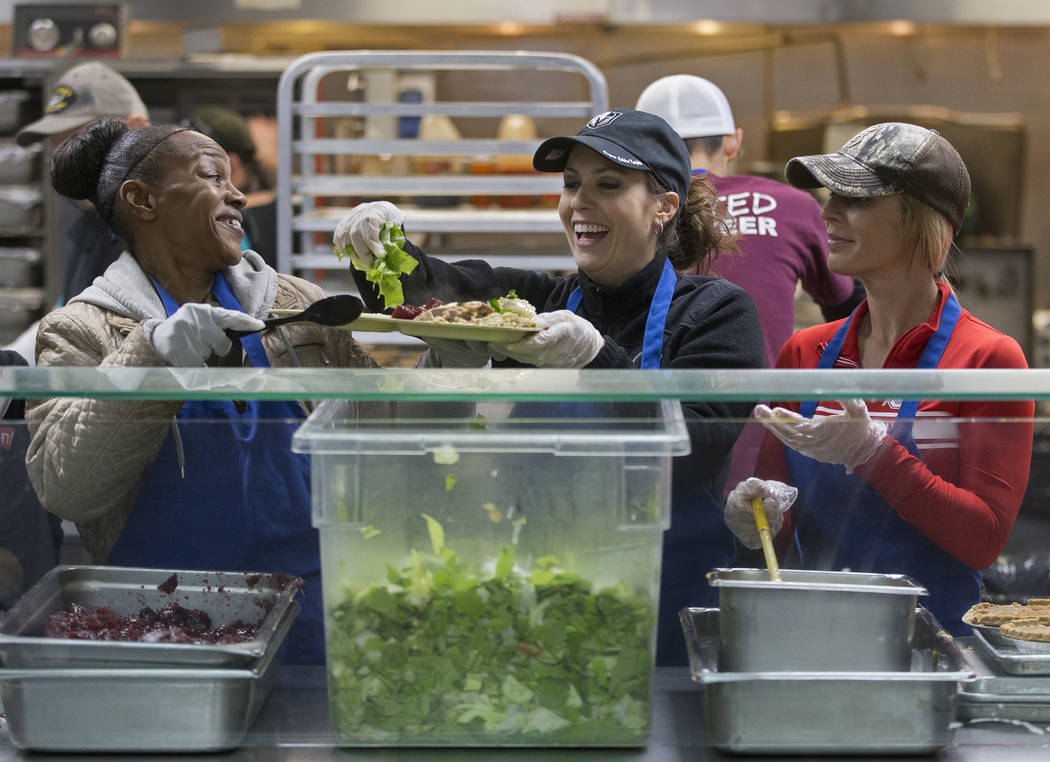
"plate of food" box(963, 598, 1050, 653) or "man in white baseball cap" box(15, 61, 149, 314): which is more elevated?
"man in white baseball cap" box(15, 61, 149, 314)

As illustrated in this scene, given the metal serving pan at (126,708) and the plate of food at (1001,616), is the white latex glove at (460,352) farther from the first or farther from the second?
the plate of food at (1001,616)

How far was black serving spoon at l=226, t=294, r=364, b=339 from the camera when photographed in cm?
163

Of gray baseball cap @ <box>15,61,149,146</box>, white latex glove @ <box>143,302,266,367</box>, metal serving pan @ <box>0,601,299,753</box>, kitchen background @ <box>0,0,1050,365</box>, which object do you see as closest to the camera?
Answer: metal serving pan @ <box>0,601,299,753</box>

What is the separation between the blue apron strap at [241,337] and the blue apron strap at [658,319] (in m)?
0.65

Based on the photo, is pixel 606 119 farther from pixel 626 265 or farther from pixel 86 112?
pixel 86 112

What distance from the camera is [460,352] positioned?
5.73 feet

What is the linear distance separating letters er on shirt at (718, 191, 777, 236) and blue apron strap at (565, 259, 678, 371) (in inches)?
44.3

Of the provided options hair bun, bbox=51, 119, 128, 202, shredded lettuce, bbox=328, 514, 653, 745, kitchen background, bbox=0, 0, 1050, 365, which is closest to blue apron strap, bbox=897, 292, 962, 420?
shredded lettuce, bbox=328, 514, 653, 745

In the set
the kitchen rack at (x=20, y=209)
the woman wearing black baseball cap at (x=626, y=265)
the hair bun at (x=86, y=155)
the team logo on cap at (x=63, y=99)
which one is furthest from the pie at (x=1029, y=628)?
the kitchen rack at (x=20, y=209)

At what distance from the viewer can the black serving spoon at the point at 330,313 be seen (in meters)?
1.63

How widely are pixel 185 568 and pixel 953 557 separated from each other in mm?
1045

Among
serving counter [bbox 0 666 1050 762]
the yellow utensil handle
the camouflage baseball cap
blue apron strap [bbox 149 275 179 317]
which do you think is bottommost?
serving counter [bbox 0 666 1050 762]

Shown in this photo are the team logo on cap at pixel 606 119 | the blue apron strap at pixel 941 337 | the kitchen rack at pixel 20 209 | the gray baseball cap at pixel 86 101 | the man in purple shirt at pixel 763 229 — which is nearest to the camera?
the blue apron strap at pixel 941 337

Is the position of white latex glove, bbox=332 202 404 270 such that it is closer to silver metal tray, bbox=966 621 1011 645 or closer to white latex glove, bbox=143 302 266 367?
white latex glove, bbox=143 302 266 367
